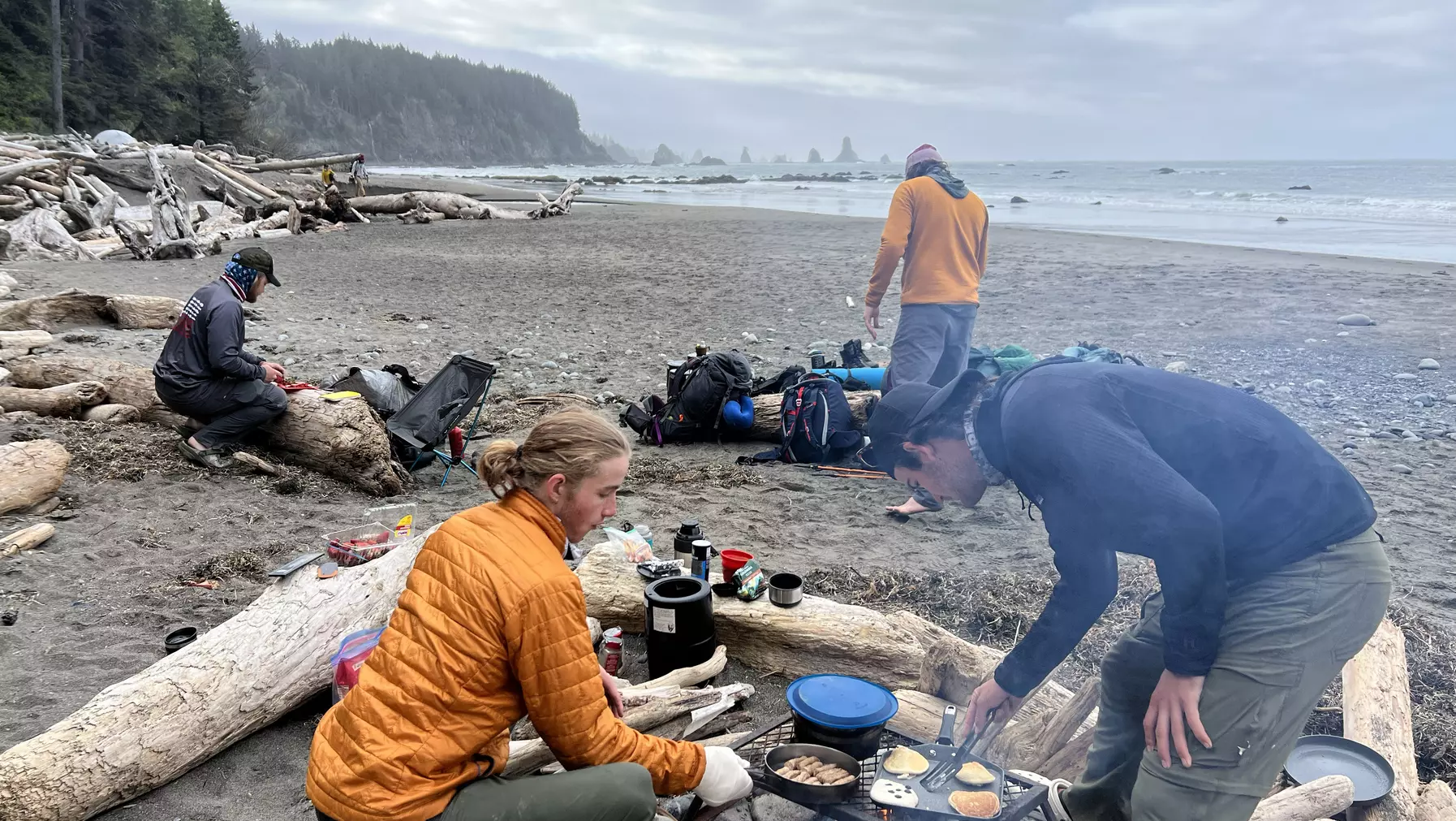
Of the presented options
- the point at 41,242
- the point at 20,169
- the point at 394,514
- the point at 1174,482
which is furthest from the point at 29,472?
the point at 20,169

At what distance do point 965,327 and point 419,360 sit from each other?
19.6 ft

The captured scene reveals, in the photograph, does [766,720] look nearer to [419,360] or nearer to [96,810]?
[96,810]

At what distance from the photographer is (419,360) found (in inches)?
359

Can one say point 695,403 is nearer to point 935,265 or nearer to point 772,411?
point 772,411

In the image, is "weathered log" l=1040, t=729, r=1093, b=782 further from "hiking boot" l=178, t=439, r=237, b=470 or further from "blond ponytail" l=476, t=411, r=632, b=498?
"hiking boot" l=178, t=439, r=237, b=470

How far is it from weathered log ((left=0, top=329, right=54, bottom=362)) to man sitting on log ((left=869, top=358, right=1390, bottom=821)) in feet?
30.3

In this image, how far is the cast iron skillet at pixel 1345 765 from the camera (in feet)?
9.40

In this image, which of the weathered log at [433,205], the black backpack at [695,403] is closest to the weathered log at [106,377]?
the black backpack at [695,403]

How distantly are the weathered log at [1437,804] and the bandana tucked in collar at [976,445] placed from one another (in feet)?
6.54

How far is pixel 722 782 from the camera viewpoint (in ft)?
8.14

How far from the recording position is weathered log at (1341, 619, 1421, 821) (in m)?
2.82

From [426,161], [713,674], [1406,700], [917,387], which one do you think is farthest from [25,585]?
[426,161]

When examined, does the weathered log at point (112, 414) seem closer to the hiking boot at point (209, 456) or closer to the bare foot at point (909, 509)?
the hiking boot at point (209, 456)

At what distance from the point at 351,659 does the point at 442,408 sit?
3.33 m
